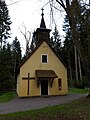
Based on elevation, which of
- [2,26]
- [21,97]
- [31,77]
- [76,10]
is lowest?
[21,97]

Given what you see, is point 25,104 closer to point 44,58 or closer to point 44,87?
point 44,87

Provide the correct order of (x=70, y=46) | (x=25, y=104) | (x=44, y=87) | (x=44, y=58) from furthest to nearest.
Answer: (x=70, y=46)
(x=44, y=58)
(x=44, y=87)
(x=25, y=104)

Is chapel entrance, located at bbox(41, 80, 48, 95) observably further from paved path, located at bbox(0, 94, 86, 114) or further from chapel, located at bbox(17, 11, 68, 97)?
paved path, located at bbox(0, 94, 86, 114)

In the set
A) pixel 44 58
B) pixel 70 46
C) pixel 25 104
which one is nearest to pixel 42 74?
pixel 44 58

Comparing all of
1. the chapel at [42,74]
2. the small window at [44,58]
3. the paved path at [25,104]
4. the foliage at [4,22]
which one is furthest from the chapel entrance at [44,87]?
the foliage at [4,22]

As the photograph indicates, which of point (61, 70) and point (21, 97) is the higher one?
point (61, 70)

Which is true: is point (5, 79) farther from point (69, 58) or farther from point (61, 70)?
point (69, 58)

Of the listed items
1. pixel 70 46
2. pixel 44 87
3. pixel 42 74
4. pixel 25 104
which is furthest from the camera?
pixel 70 46

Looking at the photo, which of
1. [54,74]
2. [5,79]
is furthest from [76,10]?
[5,79]

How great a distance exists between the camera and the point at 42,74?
2897 cm

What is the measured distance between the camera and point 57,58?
30953 millimetres

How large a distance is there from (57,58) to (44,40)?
278 cm

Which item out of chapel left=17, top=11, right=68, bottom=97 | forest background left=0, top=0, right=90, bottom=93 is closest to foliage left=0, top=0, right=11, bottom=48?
forest background left=0, top=0, right=90, bottom=93

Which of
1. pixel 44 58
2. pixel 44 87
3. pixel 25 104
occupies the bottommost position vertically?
pixel 25 104
